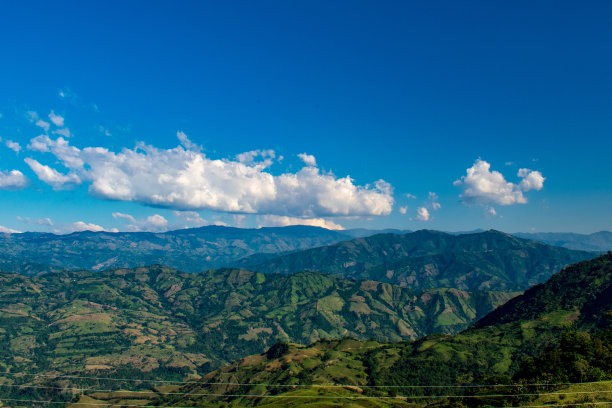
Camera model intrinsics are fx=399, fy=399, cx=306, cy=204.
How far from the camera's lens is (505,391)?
15638 cm

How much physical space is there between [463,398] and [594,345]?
190 feet

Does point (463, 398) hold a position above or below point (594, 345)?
below

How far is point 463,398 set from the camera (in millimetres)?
171250

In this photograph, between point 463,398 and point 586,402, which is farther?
point 463,398

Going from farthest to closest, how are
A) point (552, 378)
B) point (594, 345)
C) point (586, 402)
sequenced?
1. point (594, 345)
2. point (552, 378)
3. point (586, 402)

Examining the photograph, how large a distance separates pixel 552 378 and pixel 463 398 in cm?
3694

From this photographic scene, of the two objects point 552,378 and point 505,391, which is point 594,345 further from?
point 505,391

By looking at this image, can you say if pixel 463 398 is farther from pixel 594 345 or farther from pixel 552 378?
pixel 594 345

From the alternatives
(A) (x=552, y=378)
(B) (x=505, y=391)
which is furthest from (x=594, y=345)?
(B) (x=505, y=391)

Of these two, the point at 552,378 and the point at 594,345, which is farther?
the point at 594,345

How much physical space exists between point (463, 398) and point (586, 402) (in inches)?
2666

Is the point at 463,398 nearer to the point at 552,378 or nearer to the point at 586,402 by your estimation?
the point at 552,378

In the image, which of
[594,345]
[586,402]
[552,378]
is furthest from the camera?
[594,345]

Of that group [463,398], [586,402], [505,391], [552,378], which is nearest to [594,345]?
[552,378]
